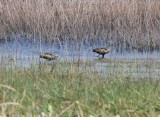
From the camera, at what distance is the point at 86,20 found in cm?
1277

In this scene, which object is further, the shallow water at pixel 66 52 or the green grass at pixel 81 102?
the shallow water at pixel 66 52

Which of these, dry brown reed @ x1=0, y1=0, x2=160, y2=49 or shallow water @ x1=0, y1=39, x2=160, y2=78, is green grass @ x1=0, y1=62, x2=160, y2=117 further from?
dry brown reed @ x1=0, y1=0, x2=160, y2=49

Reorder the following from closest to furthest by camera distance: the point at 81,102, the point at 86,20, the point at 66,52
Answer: the point at 81,102 < the point at 66,52 < the point at 86,20

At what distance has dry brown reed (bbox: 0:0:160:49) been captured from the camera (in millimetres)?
12438

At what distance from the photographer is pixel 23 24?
522 inches

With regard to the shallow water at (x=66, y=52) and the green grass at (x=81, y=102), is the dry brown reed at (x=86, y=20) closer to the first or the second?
the shallow water at (x=66, y=52)

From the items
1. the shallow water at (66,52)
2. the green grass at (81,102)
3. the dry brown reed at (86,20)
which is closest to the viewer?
the green grass at (81,102)

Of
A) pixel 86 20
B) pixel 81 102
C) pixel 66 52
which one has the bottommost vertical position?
pixel 66 52

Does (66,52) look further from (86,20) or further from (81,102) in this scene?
(81,102)

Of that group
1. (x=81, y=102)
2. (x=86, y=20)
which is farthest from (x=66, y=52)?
(x=81, y=102)

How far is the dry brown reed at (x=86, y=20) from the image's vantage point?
12.4m

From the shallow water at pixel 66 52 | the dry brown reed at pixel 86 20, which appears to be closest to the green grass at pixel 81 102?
the shallow water at pixel 66 52

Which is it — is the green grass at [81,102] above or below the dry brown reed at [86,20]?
above

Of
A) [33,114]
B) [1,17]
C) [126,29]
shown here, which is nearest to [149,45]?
[126,29]
